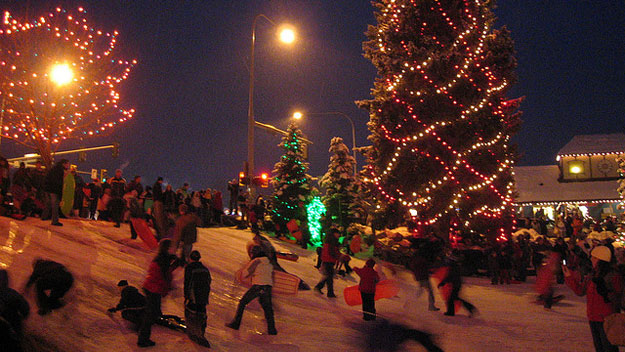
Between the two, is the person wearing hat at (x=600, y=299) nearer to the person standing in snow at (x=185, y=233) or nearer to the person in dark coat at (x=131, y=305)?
the person in dark coat at (x=131, y=305)

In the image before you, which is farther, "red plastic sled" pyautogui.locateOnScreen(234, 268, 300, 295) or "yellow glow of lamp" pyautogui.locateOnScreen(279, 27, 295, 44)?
"yellow glow of lamp" pyautogui.locateOnScreen(279, 27, 295, 44)

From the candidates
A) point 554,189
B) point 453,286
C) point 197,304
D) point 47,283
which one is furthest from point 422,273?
point 554,189

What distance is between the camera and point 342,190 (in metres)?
28.5

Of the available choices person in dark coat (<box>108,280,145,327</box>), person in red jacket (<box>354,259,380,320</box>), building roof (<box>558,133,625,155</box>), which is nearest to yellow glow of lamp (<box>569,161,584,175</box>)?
building roof (<box>558,133,625,155</box>)

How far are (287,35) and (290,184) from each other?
808 centimetres

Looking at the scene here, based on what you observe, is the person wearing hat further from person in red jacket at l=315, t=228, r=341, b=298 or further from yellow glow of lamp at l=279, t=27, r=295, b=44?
yellow glow of lamp at l=279, t=27, r=295, b=44

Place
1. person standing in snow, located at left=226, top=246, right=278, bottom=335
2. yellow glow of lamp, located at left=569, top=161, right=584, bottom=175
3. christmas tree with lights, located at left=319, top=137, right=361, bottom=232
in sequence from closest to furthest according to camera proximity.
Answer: person standing in snow, located at left=226, top=246, right=278, bottom=335 < christmas tree with lights, located at left=319, top=137, right=361, bottom=232 < yellow glow of lamp, located at left=569, top=161, right=584, bottom=175

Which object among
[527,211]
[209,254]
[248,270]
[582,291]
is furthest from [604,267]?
[527,211]

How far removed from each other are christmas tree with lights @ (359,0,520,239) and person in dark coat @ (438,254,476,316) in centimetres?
953

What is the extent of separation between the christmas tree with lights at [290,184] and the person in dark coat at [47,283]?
16.4 m

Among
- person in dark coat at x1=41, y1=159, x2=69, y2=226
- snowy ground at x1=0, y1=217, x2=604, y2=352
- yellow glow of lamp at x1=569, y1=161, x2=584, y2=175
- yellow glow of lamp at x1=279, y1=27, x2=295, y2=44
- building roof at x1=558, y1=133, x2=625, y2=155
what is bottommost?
snowy ground at x1=0, y1=217, x2=604, y2=352

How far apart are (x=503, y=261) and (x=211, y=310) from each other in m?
13.5

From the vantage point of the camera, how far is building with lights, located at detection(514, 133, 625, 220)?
1857 inches

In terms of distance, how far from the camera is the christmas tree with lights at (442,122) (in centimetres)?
2123
